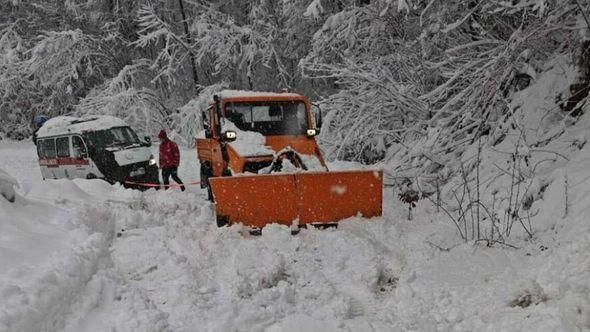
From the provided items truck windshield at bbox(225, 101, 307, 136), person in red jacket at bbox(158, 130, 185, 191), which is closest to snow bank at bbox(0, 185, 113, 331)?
truck windshield at bbox(225, 101, 307, 136)

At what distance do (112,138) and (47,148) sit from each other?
2.38m

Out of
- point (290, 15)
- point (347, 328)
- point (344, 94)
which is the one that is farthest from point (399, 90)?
point (290, 15)

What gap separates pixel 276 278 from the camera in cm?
493

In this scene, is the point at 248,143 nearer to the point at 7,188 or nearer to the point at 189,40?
the point at 7,188

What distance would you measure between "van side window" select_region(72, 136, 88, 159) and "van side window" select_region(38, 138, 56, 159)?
1241mm

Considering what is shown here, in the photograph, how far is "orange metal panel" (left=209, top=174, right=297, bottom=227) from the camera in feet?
23.3

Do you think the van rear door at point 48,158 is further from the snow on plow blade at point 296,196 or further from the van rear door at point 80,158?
the snow on plow blade at point 296,196

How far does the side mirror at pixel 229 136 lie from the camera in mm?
8734

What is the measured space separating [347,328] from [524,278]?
1.54 metres

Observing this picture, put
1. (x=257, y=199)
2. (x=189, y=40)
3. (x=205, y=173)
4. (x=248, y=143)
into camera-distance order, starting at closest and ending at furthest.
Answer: (x=257, y=199), (x=248, y=143), (x=205, y=173), (x=189, y=40)

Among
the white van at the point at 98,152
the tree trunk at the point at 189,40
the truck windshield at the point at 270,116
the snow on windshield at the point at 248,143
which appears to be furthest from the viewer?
the tree trunk at the point at 189,40

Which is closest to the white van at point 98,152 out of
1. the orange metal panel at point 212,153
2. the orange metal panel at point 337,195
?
the orange metal panel at point 212,153

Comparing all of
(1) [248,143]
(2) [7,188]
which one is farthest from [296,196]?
(2) [7,188]

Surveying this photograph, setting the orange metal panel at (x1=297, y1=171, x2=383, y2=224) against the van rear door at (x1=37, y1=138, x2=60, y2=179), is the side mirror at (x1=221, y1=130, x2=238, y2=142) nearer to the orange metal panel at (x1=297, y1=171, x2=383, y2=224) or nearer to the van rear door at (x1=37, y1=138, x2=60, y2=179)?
the orange metal panel at (x1=297, y1=171, x2=383, y2=224)
